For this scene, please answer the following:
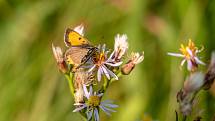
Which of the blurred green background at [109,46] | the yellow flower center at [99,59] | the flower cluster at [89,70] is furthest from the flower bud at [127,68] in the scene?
the blurred green background at [109,46]

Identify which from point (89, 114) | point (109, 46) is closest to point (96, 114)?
point (89, 114)

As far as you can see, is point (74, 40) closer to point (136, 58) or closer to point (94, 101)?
point (94, 101)

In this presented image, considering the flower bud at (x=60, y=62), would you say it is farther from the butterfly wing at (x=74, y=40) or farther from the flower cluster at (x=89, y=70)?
the butterfly wing at (x=74, y=40)

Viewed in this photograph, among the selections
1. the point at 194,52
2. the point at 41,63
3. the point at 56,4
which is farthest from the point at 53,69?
the point at 194,52

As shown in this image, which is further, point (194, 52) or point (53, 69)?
point (53, 69)

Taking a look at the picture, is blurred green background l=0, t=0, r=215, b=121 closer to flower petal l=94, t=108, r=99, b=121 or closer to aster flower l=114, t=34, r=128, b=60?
aster flower l=114, t=34, r=128, b=60

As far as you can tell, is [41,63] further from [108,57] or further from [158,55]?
[108,57]
